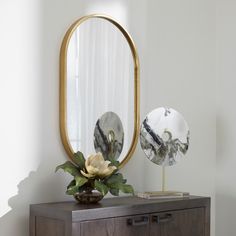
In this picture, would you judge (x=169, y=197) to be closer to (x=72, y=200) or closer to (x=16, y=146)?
(x=72, y=200)

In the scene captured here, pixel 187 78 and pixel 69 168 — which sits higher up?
pixel 187 78

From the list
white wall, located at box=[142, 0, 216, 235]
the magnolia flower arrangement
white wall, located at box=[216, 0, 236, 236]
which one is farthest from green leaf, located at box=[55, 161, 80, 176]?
white wall, located at box=[216, 0, 236, 236]

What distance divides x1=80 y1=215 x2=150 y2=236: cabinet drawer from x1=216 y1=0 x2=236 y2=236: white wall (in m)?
1.22

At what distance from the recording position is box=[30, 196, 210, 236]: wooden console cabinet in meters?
2.63

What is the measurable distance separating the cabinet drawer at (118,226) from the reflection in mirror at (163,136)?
0.47 meters

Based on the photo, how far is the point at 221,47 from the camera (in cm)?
407

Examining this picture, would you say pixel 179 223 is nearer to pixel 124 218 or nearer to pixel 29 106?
pixel 124 218

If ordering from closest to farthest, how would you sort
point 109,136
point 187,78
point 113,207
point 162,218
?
point 113,207 → point 162,218 → point 109,136 → point 187,78

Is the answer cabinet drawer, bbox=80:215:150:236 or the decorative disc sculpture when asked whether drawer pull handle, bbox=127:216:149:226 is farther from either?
the decorative disc sculpture

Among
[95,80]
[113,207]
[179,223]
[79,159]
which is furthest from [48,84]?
[179,223]

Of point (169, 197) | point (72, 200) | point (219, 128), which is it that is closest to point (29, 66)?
point (72, 200)

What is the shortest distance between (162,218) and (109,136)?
565 millimetres

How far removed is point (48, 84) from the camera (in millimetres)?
2973

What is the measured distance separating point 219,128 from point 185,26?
0.77 metres
